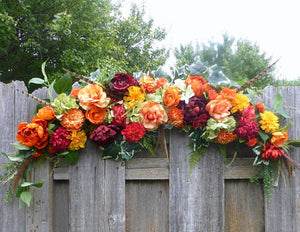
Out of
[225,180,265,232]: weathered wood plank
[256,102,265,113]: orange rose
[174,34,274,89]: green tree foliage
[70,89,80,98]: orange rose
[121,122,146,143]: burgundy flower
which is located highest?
[174,34,274,89]: green tree foliage

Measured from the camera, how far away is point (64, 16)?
6.79 metres

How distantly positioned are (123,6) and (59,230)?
13.5 meters

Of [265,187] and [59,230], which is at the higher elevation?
[265,187]

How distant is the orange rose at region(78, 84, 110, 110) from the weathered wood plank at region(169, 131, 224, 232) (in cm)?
51

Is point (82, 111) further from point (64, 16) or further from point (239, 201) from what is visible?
point (64, 16)

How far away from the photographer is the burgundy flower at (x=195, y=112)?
1.90 metres

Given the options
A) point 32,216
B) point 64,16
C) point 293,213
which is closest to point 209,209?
point 293,213

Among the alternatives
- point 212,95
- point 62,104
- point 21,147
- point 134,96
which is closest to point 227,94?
point 212,95

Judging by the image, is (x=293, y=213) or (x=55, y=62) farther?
(x=55, y=62)

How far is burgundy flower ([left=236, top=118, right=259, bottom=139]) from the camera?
72.3 inches

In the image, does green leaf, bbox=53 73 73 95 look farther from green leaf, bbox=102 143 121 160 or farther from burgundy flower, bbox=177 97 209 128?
burgundy flower, bbox=177 97 209 128

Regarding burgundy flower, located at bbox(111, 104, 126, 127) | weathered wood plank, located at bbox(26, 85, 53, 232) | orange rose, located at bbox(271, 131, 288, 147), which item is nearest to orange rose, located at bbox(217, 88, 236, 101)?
orange rose, located at bbox(271, 131, 288, 147)

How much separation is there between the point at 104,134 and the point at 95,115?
141 millimetres

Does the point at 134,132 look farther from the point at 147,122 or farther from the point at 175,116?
the point at 175,116
